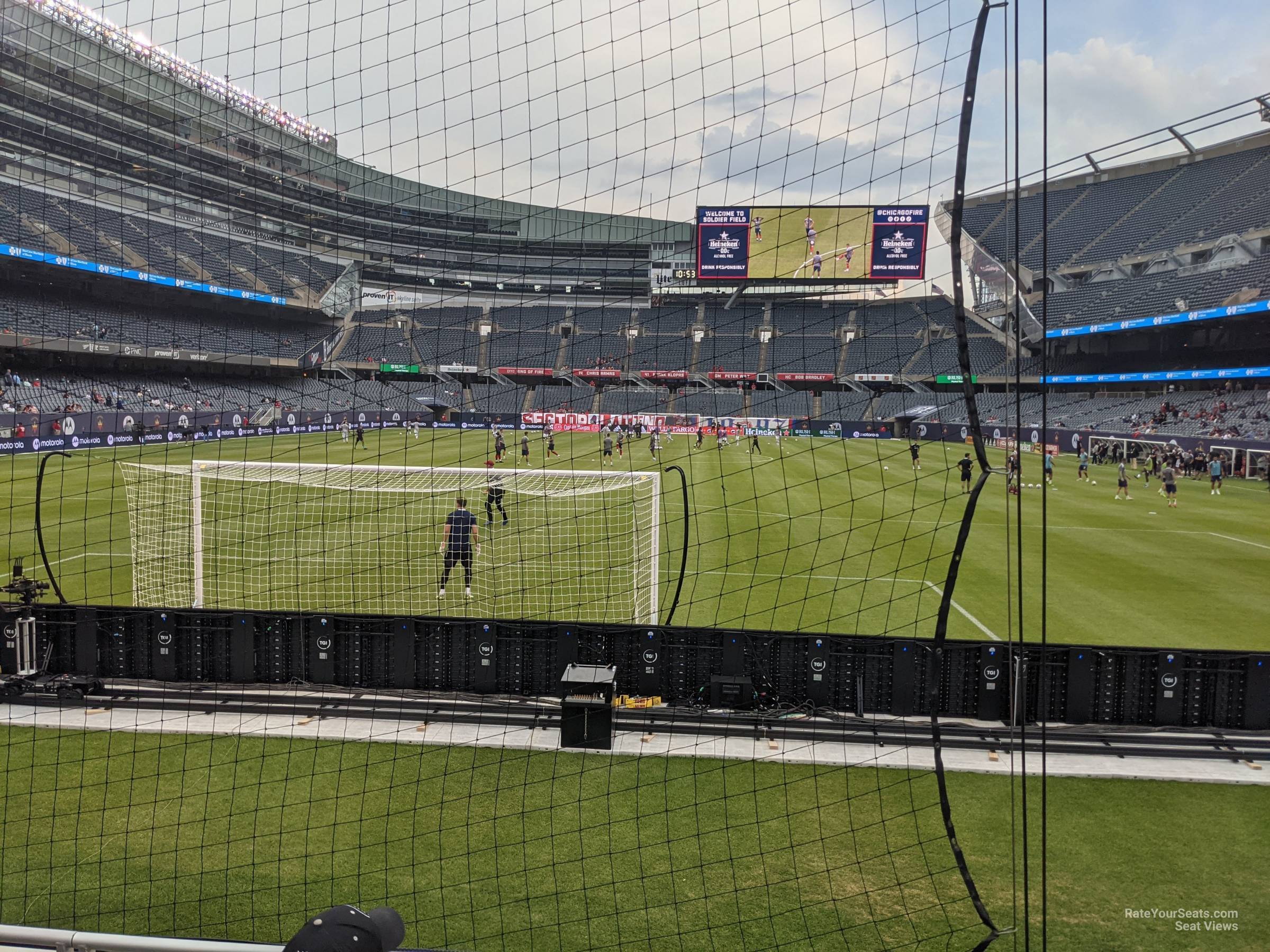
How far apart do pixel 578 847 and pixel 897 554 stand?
12760 mm

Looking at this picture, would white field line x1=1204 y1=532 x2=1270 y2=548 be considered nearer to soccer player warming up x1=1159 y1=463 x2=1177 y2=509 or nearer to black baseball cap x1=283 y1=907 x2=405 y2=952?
soccer player warming up x1=1159 y1=463 x2=1177 y2=509

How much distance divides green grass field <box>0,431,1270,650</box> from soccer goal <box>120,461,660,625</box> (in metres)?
0.45

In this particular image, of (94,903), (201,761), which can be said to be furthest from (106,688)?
(94,903)

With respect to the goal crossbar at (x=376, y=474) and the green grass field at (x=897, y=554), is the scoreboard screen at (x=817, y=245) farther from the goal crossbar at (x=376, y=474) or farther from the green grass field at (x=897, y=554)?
the goal crossbar at (x=376, y=474)

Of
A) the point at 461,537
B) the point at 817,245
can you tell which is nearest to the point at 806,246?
the point at 817,245

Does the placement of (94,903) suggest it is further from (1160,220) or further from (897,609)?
(1160,220)

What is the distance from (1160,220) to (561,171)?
197 feet

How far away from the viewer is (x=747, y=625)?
419 inches

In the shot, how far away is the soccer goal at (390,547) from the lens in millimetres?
10758

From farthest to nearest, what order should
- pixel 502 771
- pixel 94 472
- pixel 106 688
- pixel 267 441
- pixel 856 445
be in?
pixel 856 445 < pixel 267 441 < pixel 94 472 < pixel 106 688 < pixel 502 771

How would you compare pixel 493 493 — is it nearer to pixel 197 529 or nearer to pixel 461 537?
pixel 461 537

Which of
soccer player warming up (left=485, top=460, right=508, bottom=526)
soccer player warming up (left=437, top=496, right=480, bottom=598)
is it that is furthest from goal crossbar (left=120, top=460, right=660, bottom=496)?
soccer player warming up (left=437, top=496, right=480, bottom=598)

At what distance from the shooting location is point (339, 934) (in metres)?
2.21

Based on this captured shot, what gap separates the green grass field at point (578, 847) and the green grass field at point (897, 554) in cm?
187
